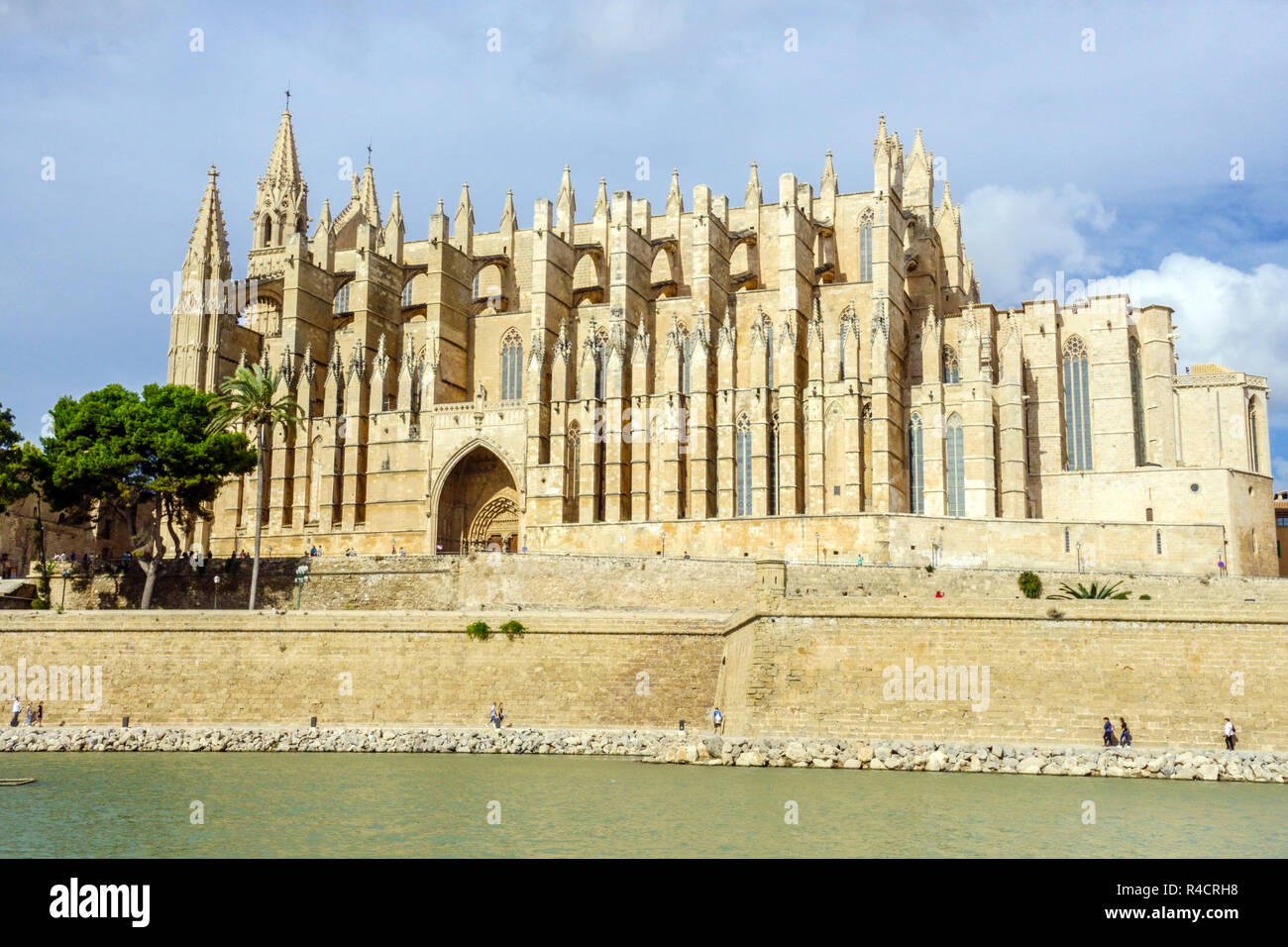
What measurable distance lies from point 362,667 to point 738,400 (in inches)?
690

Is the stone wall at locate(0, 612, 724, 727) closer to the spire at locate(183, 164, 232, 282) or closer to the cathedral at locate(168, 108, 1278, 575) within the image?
the cathedral at locate(168, 108, 1278, 575)

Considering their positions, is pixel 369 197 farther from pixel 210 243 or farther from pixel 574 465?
pixel 574 465

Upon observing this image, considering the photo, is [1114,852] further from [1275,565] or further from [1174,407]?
[1174,407]

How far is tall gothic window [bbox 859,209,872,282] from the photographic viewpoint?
155 ft

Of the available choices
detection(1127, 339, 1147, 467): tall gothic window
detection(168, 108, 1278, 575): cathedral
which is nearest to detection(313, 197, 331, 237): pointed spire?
detection(168, 108, 1278, 575): cathedral

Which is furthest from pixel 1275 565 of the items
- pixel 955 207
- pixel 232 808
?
pixel 232 808

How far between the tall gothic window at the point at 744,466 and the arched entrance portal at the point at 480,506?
8188 mm

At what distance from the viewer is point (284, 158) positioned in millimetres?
63719

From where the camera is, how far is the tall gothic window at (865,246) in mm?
47188

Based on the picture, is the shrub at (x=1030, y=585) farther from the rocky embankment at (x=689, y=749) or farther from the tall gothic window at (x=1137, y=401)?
the tall gothic window at (x=1137, y=401)

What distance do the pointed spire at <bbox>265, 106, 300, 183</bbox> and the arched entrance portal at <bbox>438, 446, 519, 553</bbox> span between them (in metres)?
24.7

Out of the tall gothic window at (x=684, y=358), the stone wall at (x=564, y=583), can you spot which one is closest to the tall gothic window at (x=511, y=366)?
the tall gothic window at (x=684, y=358)
